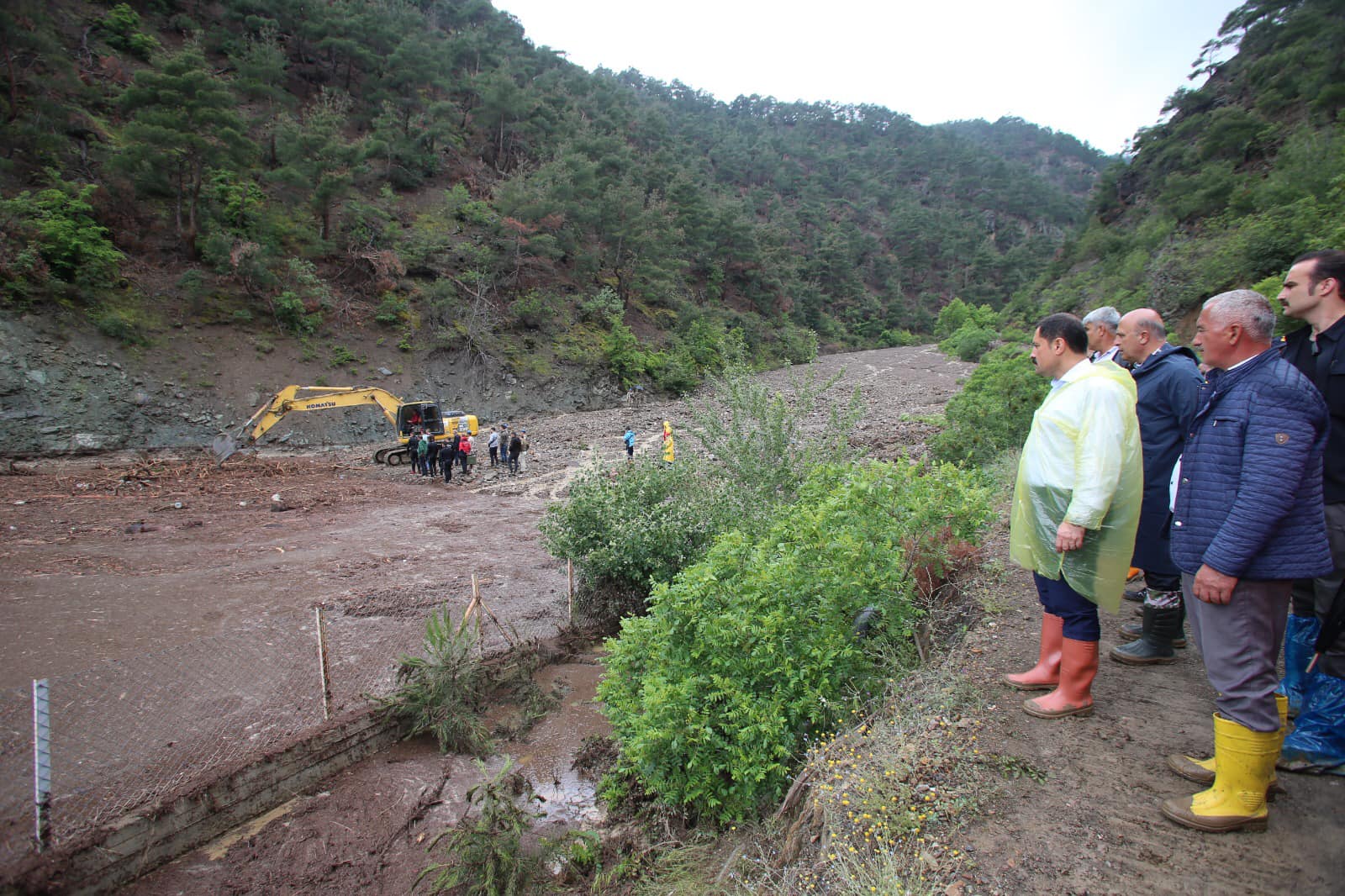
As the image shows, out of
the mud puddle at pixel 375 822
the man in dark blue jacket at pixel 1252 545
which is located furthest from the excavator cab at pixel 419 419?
the man in dark blue jacket at pixel 1252 545

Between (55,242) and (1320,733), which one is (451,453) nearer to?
(55,242)

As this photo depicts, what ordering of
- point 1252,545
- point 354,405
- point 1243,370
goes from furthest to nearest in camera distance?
1. point 354,405
2. point 1243,370
3. point 1252,545

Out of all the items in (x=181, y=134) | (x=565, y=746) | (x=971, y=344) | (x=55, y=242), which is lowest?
(x=565, y=746)

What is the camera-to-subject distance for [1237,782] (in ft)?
6.84

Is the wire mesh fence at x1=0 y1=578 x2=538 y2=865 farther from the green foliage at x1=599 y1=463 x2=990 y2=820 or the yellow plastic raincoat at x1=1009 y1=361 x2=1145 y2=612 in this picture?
the yellow plastic raincoat at x1=1009 y1=361 x2=1145 y2=612

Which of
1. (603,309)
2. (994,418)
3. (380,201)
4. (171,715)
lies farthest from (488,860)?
(380,201)

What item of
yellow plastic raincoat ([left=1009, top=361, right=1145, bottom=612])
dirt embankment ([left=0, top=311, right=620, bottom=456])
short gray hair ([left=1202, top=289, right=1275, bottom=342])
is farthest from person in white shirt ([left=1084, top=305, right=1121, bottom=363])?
dirt embankment ([left=0, top=311, right=620, bottom=456])

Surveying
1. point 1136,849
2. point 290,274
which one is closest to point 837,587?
point 1136,849

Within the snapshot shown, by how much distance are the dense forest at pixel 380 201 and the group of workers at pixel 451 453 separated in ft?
29.5

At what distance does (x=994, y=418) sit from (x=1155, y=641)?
27.1 ft

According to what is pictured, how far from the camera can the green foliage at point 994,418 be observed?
420 inches

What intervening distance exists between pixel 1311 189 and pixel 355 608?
2559cm

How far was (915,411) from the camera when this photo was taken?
21.1 meters

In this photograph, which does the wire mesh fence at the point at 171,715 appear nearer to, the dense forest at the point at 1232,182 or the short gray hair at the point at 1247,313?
the short gray hair at the point at 1247,313
